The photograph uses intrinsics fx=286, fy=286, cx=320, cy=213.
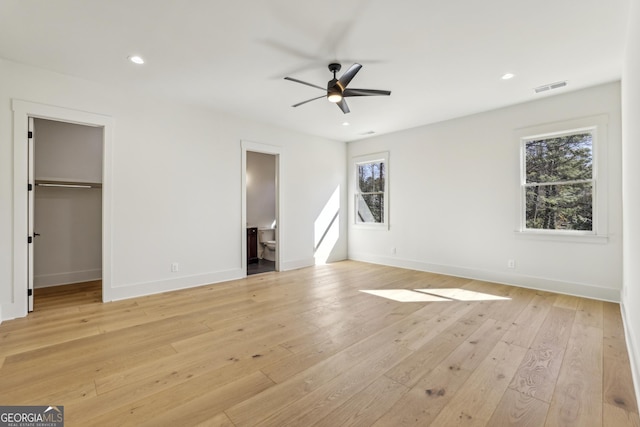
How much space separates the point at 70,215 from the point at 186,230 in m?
2.17

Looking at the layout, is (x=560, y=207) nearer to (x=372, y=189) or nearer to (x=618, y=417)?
(x=618, y=417)

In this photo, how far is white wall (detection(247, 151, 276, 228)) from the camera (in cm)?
734

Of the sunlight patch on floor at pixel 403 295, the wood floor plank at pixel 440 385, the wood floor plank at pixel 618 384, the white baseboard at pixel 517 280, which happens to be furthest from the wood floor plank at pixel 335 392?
the white baseboard at pixel 517 280

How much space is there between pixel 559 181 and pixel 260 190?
606 cm

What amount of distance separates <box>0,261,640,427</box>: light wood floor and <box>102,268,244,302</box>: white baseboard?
0.18 metres

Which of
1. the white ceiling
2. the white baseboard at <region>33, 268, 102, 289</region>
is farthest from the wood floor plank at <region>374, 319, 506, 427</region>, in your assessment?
the white baseboard at <region>33, 268, 102, 289</region>

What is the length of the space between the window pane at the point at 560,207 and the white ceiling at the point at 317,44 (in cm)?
137

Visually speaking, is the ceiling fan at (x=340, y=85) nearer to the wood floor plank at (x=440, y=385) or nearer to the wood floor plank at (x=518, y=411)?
the wood floor plank at (x=440, y=385)

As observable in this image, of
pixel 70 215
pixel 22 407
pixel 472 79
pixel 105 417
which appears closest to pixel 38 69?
pixel 70 215

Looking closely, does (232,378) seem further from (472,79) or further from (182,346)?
(472,79)

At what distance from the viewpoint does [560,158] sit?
4109 mm

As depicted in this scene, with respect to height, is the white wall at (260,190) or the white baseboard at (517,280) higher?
the white wall at (260,190)

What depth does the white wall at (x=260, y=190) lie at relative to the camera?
7340mm
